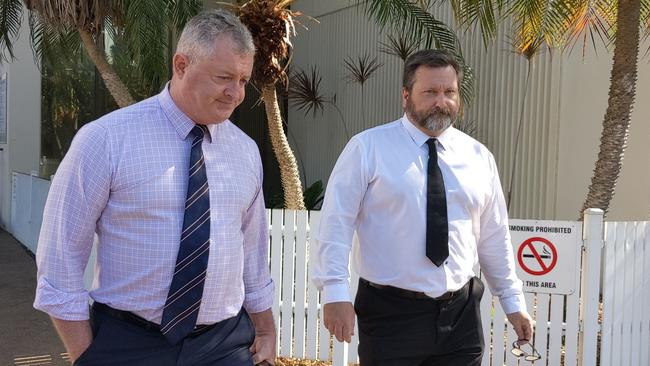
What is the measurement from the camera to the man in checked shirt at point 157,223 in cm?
197

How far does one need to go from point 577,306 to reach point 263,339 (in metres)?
2.91

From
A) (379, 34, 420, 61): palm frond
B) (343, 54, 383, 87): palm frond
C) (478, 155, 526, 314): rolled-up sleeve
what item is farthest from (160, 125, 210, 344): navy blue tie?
(343, 54, 383, 87): palm frond

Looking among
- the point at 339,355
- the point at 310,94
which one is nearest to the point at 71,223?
the point at 339,355

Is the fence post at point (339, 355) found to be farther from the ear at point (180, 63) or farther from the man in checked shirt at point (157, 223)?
the ear at point (180, 63)

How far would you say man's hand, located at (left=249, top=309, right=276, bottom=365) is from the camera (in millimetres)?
2449

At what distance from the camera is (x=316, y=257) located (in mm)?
2902

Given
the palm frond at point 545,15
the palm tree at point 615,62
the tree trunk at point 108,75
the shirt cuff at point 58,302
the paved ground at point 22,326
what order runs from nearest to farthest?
the shirt cuff at point 58,302, the paved ground at point 22,326, the palm frond at point 545,15, the palm tree at point 615,62, the tree trunk at point 108,75

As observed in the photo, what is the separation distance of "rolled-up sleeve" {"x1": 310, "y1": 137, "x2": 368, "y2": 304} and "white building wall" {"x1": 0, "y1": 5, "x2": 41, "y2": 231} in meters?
10.9

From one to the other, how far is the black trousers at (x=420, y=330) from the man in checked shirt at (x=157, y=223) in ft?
2.53

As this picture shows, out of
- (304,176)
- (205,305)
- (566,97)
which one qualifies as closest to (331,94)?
(304,176)

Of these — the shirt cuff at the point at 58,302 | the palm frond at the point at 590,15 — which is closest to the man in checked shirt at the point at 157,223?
the shirt cuff at the point at 58,302

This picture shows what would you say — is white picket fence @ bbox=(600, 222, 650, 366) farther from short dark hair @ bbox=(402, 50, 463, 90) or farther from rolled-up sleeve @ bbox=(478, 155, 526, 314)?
short dark hair @ bbox=(402, 50, 463, 90)

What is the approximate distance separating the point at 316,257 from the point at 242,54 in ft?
3.54

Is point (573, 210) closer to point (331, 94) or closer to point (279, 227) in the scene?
point (279, 227)
